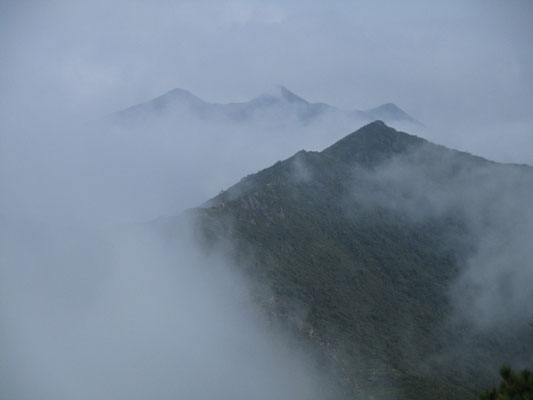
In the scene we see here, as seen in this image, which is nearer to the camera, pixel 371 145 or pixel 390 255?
pixel 390 255

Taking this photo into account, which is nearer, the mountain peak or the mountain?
the mountain

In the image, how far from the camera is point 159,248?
180ft

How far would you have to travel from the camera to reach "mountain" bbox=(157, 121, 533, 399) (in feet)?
159

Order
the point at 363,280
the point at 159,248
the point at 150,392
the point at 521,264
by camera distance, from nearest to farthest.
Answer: the point at 150,392, the point at 159,248, the point at 363,280, the point at 521,264

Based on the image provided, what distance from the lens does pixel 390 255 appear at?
6806cm

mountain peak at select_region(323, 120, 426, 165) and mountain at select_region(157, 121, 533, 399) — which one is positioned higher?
mountain peak at select_region(323, 120, 426, 165)

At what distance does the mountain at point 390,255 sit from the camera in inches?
1911

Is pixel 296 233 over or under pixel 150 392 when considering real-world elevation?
over

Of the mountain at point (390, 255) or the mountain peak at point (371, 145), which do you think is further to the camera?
the mountain peak at point (371, 145)

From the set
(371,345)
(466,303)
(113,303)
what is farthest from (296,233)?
(466,303)

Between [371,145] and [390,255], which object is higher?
[371,145]

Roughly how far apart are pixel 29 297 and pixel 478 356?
62.9 metres

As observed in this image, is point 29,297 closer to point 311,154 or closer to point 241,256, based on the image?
point 241,256

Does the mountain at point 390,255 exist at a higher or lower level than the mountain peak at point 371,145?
lower
